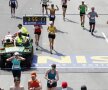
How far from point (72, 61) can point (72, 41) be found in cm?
475

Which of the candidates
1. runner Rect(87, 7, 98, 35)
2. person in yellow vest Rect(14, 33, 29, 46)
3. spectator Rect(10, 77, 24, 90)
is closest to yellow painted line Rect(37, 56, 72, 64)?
person in yellow vest Rect(14, 33, 29, 46)

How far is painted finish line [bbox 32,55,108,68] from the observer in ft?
75.2

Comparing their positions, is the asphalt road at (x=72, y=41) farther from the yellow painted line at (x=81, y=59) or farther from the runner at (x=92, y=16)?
the runner at (x=92, y=16)

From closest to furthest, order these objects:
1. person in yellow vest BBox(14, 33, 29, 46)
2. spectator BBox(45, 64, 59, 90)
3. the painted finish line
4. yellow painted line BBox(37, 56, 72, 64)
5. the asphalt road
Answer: spectator BBox(45, 64, 59, 90) < the asphalt road < the painted finish line < person in yellow vest BBox(14, 33, 29, 46) < yellow painted line BBox(37, 56, 72, 64)

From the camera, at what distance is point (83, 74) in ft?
71.1

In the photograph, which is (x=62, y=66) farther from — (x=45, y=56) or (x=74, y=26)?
(x=74, y=26)

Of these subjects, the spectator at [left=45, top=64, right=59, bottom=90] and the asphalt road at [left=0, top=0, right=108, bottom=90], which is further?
the asphalt road at [left=0, top=0, right=108, bottom=90]

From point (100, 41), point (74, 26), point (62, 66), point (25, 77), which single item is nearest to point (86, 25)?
point (74, 26)

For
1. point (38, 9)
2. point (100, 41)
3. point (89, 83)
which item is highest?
point (38, 9)

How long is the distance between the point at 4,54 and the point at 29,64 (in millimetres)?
1446

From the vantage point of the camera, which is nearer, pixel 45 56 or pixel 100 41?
pixel 45 56

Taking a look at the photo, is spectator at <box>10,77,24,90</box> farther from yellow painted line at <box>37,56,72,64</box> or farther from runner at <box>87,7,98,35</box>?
runner at <box>87,7,98,35</box>

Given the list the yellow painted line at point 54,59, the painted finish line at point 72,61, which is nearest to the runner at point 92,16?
the painted finish line at point 72,61

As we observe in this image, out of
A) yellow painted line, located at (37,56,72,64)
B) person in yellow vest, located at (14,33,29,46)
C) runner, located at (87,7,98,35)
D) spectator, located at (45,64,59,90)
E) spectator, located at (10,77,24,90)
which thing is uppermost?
runner, located at (87,7,98,35)
